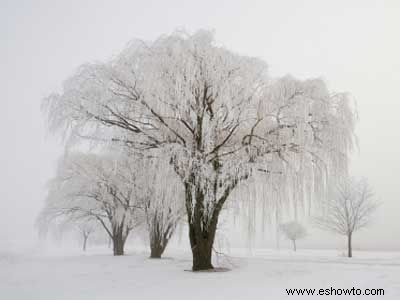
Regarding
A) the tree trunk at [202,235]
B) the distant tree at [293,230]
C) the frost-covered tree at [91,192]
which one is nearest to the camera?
the tree trunk at [202,235]

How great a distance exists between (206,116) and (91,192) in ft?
44.4

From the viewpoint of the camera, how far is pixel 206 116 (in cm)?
955

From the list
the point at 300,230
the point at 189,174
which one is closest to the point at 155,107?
the point at 189,174

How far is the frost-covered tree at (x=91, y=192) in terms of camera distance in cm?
1947

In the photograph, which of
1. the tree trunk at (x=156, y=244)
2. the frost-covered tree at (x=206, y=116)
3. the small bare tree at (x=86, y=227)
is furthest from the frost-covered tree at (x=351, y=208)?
the small bare tree at (x=86, y=227)

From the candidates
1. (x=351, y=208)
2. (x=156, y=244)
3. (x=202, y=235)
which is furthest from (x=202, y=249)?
(x=351, y=208)

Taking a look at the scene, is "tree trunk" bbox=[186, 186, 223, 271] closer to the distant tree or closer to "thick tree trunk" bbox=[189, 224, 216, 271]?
"thick tree trunk" bbox=[189, 224, 216, 271]

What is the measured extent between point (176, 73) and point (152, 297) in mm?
5904

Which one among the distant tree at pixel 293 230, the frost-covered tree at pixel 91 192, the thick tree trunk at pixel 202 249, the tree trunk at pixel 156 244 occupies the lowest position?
the distant tree at pixel 293 230

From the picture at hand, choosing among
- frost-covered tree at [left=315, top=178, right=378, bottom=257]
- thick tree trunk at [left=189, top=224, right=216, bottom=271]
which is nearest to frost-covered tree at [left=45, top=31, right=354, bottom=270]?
thick tree trunk at [left=189, top=224, right=216, bottom=271]

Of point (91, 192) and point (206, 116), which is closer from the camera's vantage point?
point (206, 116)

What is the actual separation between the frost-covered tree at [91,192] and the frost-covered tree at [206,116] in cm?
943

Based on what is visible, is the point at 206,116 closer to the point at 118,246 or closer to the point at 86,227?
the point at 118,246

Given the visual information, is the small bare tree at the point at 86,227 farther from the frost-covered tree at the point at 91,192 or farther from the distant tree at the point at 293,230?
the distant tree at the point at 293,230
